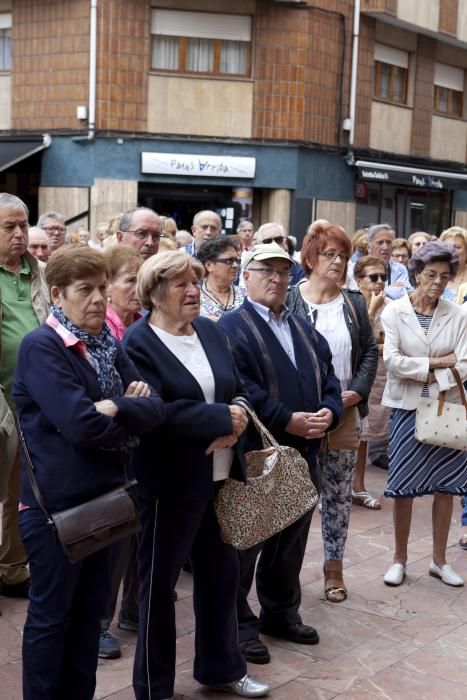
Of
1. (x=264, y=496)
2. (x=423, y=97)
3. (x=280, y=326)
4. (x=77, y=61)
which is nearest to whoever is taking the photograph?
(x=264, y=496)

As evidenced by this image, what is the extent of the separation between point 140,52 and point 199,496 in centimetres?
1579

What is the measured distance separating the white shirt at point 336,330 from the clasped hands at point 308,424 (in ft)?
2.83

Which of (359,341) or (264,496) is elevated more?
(359,341)

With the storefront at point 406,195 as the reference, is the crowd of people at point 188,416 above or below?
below

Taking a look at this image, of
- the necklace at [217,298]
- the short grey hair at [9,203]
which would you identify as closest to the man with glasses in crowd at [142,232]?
the necklace at [217,298]

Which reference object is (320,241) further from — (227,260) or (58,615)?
(58,615)

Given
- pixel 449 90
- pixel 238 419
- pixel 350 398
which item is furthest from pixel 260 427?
pixel 449 90

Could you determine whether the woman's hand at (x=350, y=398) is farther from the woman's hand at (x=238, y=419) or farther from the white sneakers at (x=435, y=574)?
the woman's hand at (x=238, y=419)

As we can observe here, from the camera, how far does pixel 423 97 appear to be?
22.6 m

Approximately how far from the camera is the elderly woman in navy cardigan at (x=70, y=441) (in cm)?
381

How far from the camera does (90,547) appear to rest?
3.84 metres

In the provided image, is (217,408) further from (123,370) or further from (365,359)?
(365,359)

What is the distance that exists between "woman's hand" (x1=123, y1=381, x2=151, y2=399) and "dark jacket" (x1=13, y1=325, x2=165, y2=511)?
0.18ft

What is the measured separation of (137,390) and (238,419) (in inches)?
21.0
